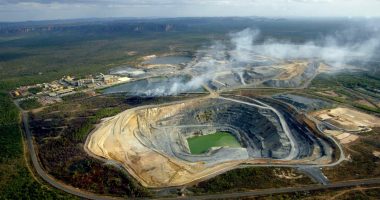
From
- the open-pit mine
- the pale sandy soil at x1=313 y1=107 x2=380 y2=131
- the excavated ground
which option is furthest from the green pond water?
the pale sandy soil at x1=313 y1=107 x2=380 y2=131

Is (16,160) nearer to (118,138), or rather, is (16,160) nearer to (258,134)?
(118,138)

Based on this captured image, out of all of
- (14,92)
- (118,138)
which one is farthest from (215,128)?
(14,92)

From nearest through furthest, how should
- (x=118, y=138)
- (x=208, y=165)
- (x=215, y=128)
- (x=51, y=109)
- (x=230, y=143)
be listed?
1. (x=208, y=165)
2. (x=118, y=138)
3. (x=230, y=143)
4. (x=215, y=128)
5. (x=51, y=109)

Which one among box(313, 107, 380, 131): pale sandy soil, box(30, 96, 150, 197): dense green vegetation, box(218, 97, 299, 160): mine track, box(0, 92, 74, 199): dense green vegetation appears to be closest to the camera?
box(0, 92, 74, 199): dense green vegetation

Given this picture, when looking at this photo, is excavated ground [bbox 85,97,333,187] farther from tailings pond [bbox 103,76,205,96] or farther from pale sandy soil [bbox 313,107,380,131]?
tailings pond [bbox 103,76,205,96]

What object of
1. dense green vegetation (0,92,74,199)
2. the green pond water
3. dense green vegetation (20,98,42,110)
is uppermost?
dense green vegetation (20,98,42,110)

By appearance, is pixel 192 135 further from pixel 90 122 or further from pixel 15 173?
pixel 15 173

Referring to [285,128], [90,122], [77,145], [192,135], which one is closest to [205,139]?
[192,135]
